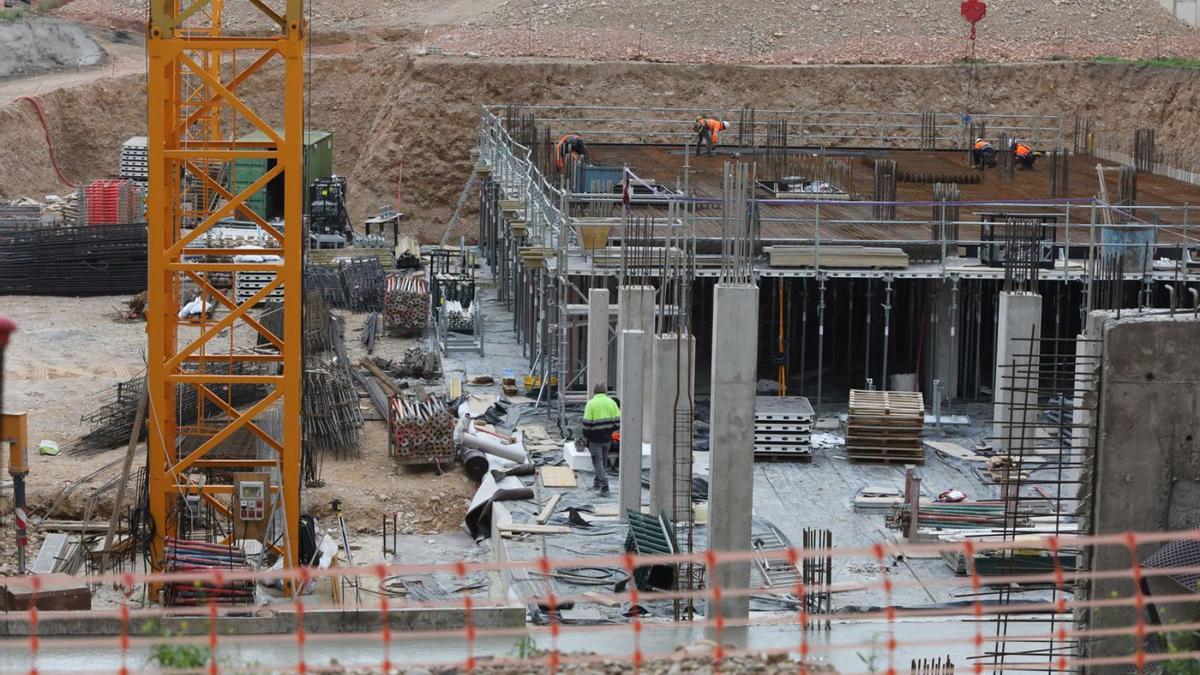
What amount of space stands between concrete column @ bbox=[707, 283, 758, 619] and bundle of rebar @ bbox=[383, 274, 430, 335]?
16085mm

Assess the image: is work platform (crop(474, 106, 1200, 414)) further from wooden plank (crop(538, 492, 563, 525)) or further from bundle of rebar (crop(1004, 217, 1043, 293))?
wooden plank (crop(538, 492, 563, 525))

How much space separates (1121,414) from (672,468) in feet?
18.8

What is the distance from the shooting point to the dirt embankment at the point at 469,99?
46062mm

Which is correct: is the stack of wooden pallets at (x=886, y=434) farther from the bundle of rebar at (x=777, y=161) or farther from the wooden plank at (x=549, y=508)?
the bundle of rebar at (x=777, y=161)

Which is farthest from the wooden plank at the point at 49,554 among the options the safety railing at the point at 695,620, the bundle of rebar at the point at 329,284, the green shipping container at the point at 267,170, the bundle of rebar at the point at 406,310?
the green shipping container at the point at 267,170

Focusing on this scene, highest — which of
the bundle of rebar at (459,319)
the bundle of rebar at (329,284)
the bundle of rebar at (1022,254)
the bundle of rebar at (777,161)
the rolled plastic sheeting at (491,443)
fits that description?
the bundle of rebar at (777,161)

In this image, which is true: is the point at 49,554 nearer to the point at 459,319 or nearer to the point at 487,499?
the point at 487,499

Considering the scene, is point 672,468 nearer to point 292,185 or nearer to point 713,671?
point 292,185

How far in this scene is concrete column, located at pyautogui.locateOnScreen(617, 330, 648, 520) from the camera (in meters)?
19.0

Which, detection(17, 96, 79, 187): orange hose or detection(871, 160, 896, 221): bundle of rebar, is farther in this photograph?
detection(17, 96, 79, 187): orange hose

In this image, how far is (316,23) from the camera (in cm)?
5569

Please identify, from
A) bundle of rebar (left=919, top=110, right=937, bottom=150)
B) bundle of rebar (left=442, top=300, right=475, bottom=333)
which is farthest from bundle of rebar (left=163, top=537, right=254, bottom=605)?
bundle of rebar (left=919, top=110, right=937, bottom=150)

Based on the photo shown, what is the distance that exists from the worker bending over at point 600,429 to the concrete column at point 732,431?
15.6 feet

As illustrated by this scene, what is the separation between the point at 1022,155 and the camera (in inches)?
1474
